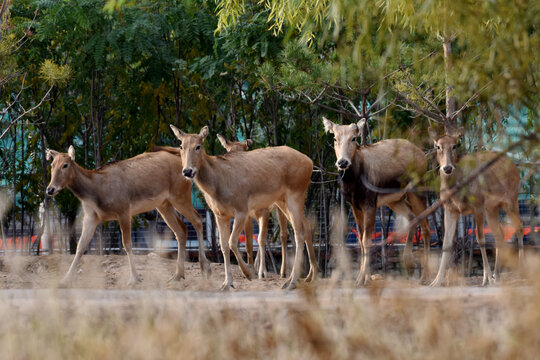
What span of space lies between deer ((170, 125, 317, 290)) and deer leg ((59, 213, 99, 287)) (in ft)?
5.91

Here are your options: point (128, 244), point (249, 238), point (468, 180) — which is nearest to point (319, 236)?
point (249, 238)

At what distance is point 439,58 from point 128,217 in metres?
7.00

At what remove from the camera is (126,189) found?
12680mm

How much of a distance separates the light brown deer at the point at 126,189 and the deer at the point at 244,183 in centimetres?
137

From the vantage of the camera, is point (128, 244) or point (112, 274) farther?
point (112, 274)

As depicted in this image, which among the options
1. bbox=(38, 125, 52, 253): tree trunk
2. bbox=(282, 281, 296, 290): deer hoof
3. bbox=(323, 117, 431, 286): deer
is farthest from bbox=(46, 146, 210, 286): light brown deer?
bbox=(38, 125, 52, 253): tree trunk

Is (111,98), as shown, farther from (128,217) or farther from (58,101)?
(128,217)

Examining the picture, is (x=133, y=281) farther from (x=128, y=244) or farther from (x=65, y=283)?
(x=65, y=283)

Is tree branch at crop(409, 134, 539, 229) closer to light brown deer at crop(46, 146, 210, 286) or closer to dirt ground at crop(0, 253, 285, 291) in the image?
dirt ground at crop(0, 253, 285, 291)

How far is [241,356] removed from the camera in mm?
5211

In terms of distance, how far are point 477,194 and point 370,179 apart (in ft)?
4.85

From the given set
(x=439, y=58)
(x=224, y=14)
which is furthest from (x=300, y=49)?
(x=439, y=58)

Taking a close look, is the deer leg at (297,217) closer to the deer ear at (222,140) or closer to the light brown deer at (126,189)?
the light brown deer at (126,189)

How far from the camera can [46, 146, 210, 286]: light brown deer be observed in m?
12.3
